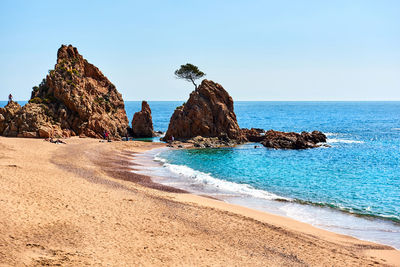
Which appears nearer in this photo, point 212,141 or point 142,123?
point 212,141

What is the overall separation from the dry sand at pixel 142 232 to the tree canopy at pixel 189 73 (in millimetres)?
55162

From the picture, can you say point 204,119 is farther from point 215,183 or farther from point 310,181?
point 310,181

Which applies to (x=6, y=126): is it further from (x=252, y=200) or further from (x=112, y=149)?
(x=252, y=200)

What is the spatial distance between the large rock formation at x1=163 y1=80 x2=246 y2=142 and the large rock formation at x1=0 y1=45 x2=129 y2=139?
13.6 metres

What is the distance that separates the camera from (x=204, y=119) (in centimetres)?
6500

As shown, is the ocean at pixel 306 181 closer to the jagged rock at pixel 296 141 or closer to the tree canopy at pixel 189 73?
the jagged rock at pixel 296 141

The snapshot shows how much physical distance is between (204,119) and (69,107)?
2696 cm

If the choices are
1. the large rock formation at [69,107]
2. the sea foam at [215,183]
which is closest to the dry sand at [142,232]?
the sea foam at [215,183]

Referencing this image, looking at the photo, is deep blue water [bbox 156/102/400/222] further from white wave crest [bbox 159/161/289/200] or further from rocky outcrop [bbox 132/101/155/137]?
rocky outcrop [bbox 132/101/155/137]

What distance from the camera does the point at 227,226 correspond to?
1797cm

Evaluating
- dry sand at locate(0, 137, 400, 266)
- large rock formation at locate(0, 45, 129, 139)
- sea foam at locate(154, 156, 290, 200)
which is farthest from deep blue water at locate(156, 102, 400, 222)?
large rock formation at locate(0, 45, 129, 139)

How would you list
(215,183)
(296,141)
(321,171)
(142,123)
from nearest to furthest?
(215,183) → (321,171) → (296,141) → (142,123)

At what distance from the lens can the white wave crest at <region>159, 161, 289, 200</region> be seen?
27.9 meters

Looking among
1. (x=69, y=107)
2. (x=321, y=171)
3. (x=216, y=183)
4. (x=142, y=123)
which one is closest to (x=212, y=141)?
(x=142, y=123)
